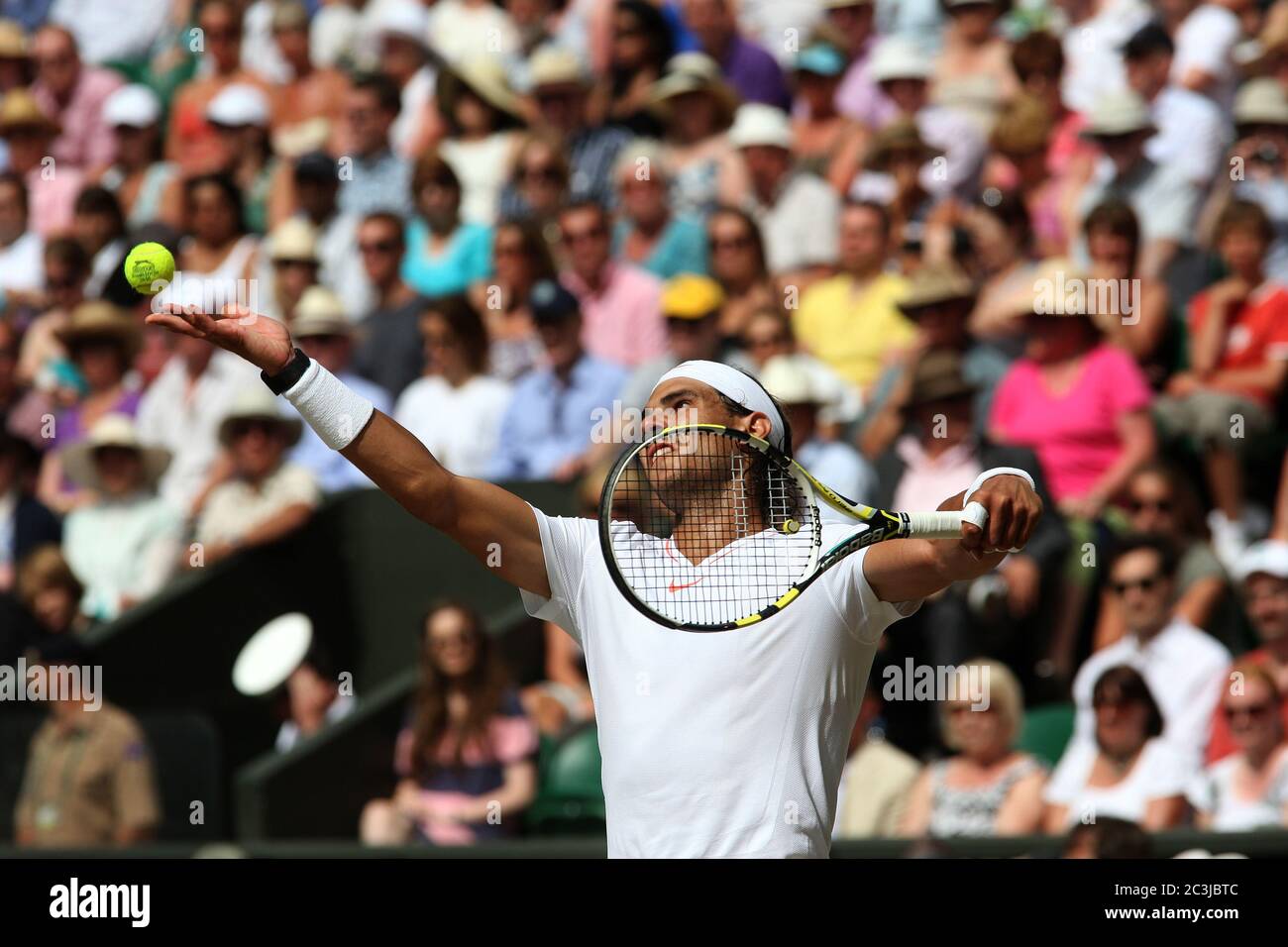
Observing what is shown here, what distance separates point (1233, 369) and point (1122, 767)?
1902 mm

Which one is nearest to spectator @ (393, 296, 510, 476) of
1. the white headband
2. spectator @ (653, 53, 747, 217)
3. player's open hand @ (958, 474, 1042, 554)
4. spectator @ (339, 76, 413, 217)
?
spectator @ (653, 53, 747, 217)

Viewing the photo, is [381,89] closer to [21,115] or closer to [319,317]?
[319,317]

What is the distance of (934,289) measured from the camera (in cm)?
922

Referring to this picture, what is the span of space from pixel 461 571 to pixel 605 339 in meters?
1.21

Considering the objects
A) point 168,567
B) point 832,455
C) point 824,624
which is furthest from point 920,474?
point 824,624

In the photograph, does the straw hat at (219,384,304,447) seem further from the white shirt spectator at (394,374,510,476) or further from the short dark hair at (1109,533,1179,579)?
the short dark hair at (1109,533,1179,579)

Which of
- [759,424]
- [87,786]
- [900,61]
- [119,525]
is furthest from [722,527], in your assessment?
[900,61]

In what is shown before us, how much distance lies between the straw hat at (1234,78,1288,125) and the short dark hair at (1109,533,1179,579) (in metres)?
2.17

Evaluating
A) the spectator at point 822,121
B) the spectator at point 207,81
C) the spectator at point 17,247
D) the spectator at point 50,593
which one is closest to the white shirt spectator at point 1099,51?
the spectator at point 822,121

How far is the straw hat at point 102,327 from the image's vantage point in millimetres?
11336

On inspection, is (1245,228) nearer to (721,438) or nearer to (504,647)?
(504,647)

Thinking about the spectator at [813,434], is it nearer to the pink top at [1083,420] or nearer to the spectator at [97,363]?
the pink top at [1083,420]

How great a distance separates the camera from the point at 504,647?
30.4 ft

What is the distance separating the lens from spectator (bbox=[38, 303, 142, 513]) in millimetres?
11211
